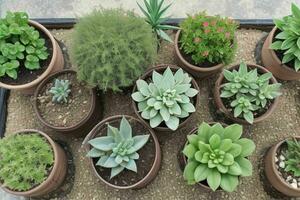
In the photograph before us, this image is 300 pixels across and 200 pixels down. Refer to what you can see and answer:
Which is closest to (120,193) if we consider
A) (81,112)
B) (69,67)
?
(81,112)

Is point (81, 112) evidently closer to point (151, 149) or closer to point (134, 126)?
point (134, 126)

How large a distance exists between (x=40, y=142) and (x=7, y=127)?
0.45m

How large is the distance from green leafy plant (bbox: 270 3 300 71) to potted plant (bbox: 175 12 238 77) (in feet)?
0.88

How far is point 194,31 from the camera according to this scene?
2107 mm

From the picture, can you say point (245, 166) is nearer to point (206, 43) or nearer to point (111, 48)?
point (206, 43)

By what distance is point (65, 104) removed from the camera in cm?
218

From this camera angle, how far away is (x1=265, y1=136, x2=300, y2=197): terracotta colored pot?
2.02m

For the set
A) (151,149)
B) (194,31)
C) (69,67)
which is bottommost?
(151,149)

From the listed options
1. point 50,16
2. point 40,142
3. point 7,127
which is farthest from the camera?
point 50,16

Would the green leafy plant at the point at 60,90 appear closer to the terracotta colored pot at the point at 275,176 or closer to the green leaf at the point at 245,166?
the green leaf at the point at 245,166

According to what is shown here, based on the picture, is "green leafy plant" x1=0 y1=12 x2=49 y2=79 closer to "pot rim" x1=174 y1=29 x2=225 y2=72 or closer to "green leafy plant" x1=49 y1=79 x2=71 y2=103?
"green leafy plant" x1=49 y1=79 x2=71 y2=103

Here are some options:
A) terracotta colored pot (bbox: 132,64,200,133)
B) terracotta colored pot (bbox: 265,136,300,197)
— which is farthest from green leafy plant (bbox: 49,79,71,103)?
terracotta colored pot (bbox: 265,136,300,197)

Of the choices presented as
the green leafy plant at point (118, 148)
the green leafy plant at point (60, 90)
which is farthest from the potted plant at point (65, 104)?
the green leafy plant at point (118, 148)

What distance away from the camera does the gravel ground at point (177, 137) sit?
2.19 metres
